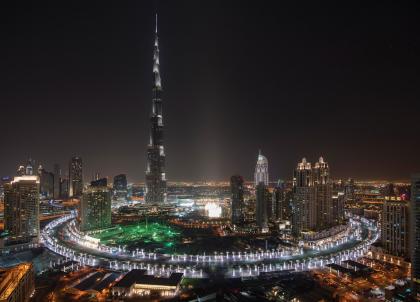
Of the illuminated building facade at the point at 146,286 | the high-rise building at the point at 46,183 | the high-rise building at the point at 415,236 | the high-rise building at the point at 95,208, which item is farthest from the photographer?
the high-rise building at the point at 46,183

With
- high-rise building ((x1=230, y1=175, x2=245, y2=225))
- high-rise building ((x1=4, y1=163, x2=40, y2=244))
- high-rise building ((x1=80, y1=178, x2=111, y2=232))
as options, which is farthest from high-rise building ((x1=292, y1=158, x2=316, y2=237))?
high-rise building ((x1=4, y1=163, x2=40, y2=244))

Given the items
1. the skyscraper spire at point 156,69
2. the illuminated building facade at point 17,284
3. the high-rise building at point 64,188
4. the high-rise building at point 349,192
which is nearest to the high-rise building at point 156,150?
the skyscraper spire at point 156,69

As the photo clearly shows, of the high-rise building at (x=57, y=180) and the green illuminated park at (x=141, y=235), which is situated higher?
the high-rise building at (x=57, y=180)

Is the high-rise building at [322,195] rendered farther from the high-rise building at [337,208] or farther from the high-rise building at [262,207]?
the high-rise building at [262,207]

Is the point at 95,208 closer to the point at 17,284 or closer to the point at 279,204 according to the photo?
the point at 279,204

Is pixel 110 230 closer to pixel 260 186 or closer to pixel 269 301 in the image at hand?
pixel 260 186

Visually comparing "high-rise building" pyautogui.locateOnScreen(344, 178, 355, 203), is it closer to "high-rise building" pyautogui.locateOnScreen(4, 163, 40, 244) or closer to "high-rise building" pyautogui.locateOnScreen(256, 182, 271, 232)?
"high-rise building" pyautogui.locateOnScreen(256, 182, 271, 232)
